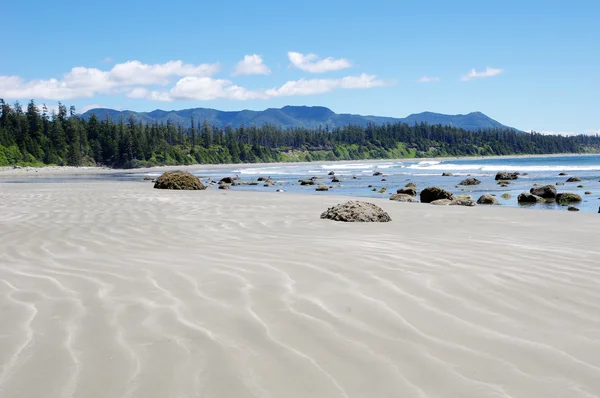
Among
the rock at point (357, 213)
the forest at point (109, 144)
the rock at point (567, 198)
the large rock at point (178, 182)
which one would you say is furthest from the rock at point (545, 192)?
the forest at point (109, 144)

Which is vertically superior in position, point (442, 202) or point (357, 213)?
point (357, 213)

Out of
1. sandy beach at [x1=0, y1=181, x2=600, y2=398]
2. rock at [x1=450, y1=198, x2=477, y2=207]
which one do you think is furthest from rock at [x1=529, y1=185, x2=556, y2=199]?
sandy beach at [x1=0, y1=181, x2=600, y2=398]

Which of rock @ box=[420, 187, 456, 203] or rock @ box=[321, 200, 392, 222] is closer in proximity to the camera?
rock @ box=[321, 200, 392, 222]

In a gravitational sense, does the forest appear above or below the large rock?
above

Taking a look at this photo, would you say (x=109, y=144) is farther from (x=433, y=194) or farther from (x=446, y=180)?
(x=433, y=194)

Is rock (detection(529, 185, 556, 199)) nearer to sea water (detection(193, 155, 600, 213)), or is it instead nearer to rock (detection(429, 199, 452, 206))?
sea water (detection(193, 155, 600, 213))

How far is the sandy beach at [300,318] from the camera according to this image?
8.60 ft

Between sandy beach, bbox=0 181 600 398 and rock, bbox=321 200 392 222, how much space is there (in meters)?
2.76

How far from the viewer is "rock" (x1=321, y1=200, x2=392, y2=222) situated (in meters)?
10.3

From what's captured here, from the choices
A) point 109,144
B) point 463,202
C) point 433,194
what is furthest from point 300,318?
point 109,144

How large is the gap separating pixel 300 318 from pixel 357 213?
6796 mm

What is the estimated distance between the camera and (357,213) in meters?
10.3

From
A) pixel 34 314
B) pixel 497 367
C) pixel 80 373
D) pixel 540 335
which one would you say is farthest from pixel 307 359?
pixel 34 314

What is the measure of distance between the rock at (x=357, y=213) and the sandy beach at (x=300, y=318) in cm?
276
